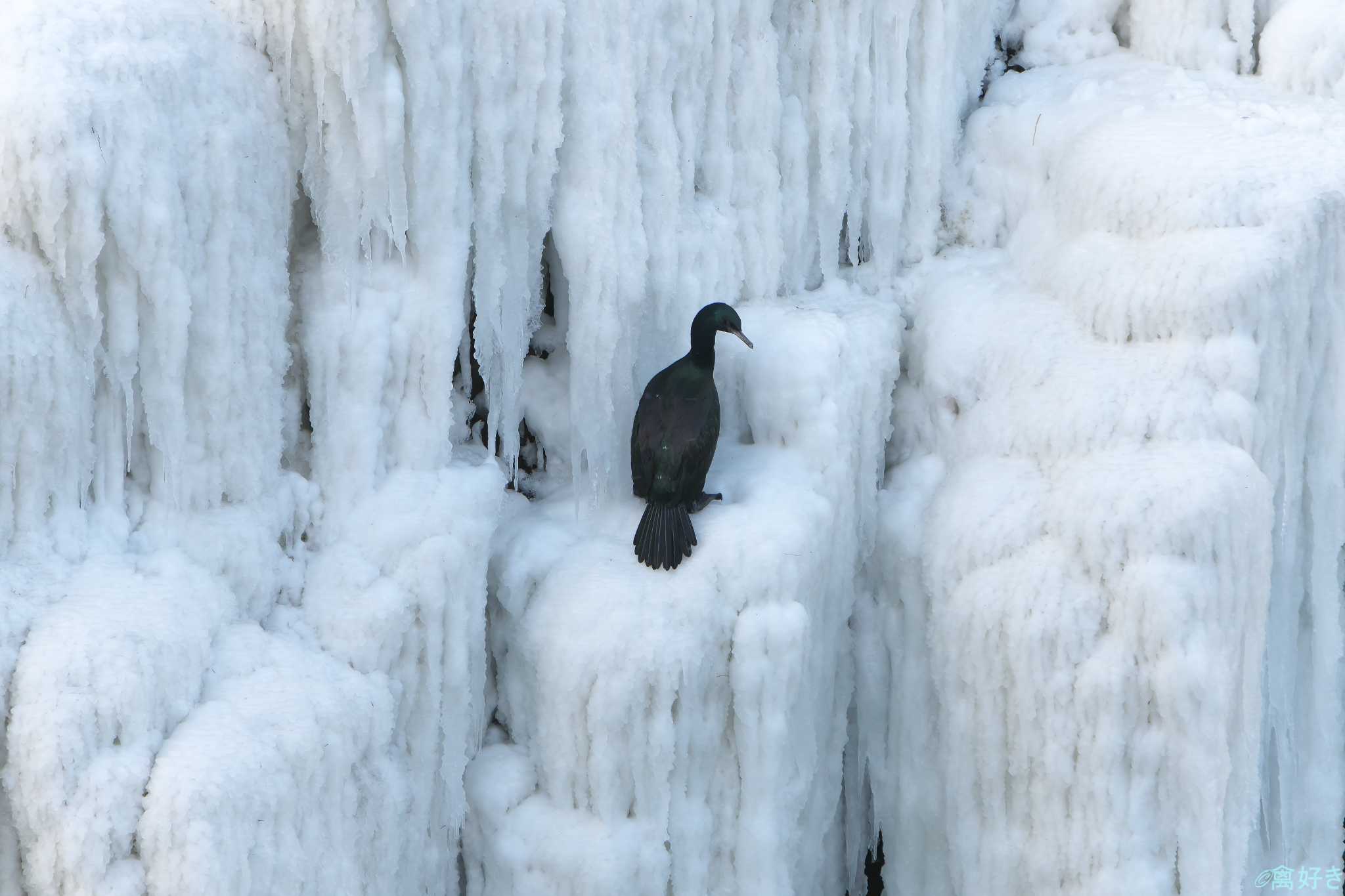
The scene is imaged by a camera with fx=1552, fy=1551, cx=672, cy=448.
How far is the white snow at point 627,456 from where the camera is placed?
4375 millimetres

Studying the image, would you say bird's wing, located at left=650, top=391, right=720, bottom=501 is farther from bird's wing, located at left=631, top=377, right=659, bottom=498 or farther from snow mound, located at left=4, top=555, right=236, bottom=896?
snow mound, located at left=4, top=555, right=236, bottom=896

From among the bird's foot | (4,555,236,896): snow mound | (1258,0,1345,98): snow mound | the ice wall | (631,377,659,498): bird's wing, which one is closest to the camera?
(4,555,236,896): snow mound

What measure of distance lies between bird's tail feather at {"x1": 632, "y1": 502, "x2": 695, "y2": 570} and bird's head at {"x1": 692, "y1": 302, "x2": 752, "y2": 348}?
62cm

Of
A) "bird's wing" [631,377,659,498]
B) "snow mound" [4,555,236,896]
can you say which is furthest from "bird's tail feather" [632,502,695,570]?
"snow mound" [4,555,236,896]

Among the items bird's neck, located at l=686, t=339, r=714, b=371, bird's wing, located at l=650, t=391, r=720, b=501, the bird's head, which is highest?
the bird's head

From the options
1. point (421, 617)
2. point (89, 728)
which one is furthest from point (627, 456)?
point (89, 728)

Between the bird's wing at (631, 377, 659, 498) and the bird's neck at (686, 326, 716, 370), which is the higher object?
the bird's neck at (686, 326, 716, 370)

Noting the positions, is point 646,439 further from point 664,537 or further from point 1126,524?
point 1126,524

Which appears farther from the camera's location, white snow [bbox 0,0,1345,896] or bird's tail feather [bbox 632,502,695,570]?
bird's tail feather [bbox 632,502,695,570]

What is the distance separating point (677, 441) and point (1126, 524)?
5.03 ft

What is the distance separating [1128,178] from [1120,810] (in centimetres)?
230

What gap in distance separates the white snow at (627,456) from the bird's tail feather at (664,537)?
0.07 metres

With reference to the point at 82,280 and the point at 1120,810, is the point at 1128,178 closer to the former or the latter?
the point at 1120,810

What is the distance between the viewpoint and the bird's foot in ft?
17.8
